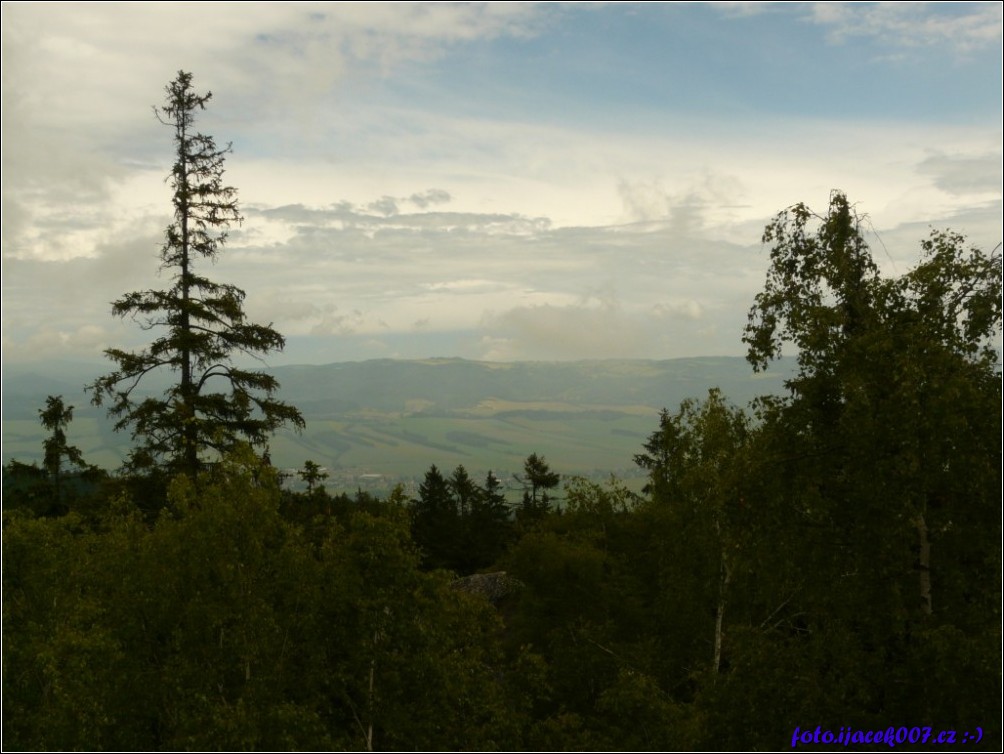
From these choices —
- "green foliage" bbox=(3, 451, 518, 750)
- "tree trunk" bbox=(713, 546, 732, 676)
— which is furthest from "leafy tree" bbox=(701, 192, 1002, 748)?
"tree trunk" bbox=(713, 546, 732, 676)

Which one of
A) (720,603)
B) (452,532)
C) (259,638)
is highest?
(259,638)

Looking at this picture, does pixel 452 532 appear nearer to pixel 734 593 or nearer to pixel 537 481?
pixel 537 481

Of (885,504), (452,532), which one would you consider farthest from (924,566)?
(452,532)

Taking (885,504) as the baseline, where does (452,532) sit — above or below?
below

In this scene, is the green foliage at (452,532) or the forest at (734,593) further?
the green foliage at (452,532)

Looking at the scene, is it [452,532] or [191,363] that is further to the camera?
[452,532]

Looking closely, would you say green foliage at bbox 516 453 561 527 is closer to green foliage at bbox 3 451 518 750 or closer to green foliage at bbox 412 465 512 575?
green foliage at bbox 412 465 512 575

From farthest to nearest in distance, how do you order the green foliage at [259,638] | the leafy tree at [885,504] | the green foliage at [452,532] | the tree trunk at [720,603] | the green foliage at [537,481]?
the green foliage at [537,481]
the green foliage at [452,532]
the tree trunk at [720,603]
the green foliage at [259,638]
the leafy tree at [885,504]

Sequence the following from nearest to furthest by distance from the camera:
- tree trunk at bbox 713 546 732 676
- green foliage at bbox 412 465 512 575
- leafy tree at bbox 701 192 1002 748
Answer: leafy tree at bbox 701 192 1002 748 → tree trunk at bbox 713 546 732 676 → green foliage at bbox 412 465 512 575

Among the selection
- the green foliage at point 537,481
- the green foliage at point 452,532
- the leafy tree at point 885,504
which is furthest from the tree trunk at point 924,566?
the green foliage at point 537,481

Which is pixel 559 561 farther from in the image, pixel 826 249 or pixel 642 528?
pixel 826 249

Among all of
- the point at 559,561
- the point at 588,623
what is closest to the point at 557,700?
the point at 588,623

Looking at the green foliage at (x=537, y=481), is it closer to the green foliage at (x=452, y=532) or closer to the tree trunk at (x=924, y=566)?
the green foliage at (x=452, y=532)

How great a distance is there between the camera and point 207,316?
92.4 ft
